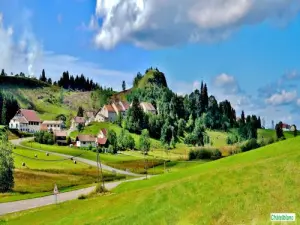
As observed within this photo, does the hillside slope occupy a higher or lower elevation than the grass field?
higher

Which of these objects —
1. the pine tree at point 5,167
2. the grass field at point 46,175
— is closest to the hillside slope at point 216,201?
the pine tree at point 5,167

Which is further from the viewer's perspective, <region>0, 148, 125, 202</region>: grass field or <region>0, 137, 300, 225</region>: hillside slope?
<region>0, 148, 125, 202</region>: grass field

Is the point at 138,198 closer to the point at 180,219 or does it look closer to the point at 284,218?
the point at 180,219

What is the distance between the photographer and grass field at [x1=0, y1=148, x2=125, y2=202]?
5064 inches

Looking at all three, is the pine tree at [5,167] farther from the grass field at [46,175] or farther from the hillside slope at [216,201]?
the hillside slope at [216,201]

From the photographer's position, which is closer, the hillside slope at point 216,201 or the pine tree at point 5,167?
the hillside slope at point 216,201

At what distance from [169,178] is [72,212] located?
63.4 feet

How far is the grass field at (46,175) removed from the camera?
129 meters

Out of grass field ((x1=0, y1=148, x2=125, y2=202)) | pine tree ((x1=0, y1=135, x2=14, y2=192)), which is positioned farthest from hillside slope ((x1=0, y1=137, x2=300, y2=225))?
grass field ((x1=0, y1=148, x2=125, y2=202))

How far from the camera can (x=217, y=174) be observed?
4528 cm

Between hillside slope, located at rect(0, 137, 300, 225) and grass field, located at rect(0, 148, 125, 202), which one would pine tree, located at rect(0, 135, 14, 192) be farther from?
hillside slope, located at rect(0, 137, 300, 225)

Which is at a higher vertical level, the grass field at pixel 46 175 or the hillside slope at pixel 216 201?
the hillside slope at pixel 216 201

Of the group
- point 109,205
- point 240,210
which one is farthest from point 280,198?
point 109,205

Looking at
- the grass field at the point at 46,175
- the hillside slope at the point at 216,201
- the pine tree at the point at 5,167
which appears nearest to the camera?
the hillside slope at the point at 216,201
